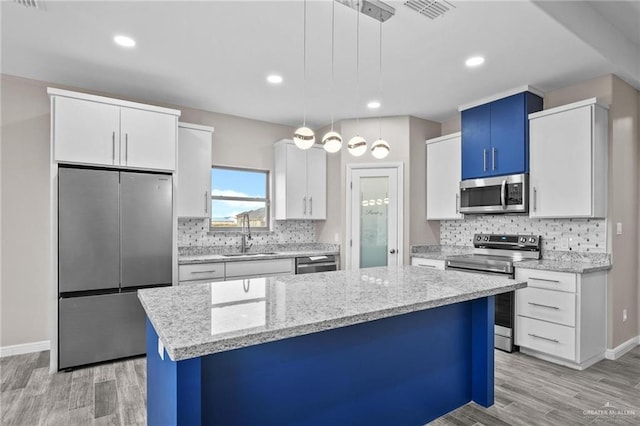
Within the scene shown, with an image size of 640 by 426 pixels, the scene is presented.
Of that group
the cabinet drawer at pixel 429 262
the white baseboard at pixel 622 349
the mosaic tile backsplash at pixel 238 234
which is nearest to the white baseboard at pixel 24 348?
the mosaic tile backsplash at pixel 238 234

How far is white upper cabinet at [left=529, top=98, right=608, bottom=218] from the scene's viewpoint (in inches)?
128

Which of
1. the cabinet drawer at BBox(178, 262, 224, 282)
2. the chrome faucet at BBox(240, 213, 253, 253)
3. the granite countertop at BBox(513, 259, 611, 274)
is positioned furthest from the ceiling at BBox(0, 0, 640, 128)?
the cabinet drawer at BBox(178, 262, 224, 282)

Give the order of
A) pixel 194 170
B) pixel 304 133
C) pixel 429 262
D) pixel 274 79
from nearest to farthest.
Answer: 1. pixel 304 133
2. pixel 274 79
3. pixel 194 170
4. pixel 429 262

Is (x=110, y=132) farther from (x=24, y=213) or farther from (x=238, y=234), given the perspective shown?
(x=238, y=234)

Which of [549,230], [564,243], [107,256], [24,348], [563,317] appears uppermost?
[549,230]

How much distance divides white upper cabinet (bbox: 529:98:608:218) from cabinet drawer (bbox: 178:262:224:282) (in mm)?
3380

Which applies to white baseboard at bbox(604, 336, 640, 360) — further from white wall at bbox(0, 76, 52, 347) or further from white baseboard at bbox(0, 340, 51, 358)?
white baseboard at bbox(0, 340, 51, 358)

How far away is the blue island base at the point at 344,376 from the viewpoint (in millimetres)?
1468

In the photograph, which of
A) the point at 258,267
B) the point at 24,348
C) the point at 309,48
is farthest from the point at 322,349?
the point at 24,348

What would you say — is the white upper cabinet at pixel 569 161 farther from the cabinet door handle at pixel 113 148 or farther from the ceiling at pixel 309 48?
the cabinet door handle at pixel 113 148

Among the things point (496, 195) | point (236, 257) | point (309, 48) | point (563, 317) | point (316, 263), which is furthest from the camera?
point (316, 263)

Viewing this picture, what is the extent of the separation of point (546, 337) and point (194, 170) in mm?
4038

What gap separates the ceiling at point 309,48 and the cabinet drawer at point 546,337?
2.39 meters

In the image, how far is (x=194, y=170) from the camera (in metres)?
4.15
